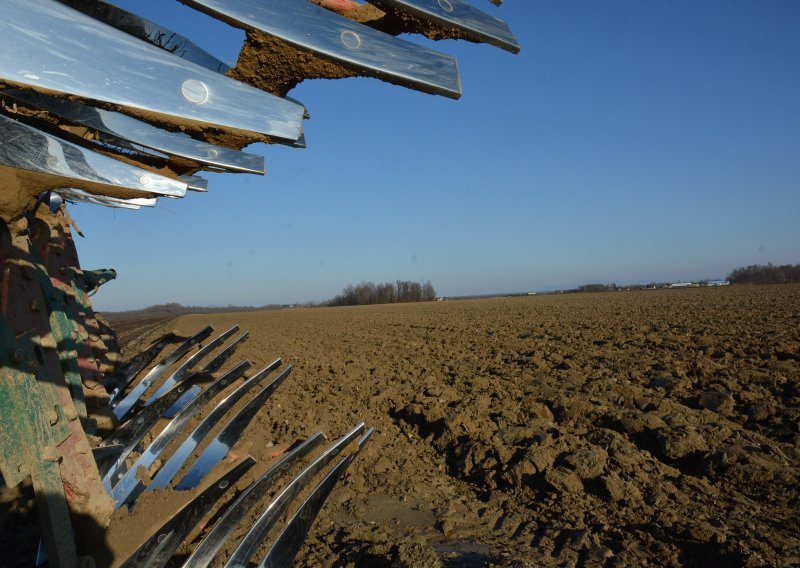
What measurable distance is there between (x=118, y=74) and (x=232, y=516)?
161 cm

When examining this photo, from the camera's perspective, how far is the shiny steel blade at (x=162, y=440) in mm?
2406

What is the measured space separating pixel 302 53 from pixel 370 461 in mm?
3446

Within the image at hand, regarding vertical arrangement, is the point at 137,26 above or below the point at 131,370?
above

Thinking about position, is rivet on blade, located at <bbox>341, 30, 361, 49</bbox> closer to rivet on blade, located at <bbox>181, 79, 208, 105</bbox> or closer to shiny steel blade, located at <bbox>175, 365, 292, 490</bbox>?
rivet on blade, located at <bbox>181, 79, 208, 105</bbox>

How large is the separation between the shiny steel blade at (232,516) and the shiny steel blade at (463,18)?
1.80 meters

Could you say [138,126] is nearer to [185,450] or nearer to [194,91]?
[194,91]

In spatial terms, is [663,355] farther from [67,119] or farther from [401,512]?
[67,119]

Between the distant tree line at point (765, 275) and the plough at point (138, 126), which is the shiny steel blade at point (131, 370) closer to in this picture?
the plough at point (138, 126)

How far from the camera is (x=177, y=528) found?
180 centimetres

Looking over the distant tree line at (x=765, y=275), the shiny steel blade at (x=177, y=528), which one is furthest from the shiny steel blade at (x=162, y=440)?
the distant tree line at (x=765, y=275)

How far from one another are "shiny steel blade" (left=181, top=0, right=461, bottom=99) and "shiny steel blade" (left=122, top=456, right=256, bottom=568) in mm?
1573

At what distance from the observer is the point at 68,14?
2.96 feet

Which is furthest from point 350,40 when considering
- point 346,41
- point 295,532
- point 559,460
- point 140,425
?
point 559,460

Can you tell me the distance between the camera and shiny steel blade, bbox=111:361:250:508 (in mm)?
2406
